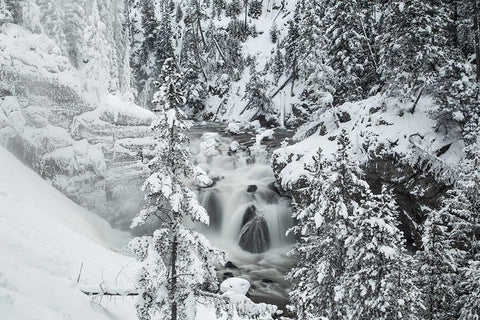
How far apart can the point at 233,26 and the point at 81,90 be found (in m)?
41.3

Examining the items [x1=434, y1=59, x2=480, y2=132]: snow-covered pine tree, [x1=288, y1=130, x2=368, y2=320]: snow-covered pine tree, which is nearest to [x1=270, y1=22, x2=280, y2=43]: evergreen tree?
[x1=434, y1=59, x2=480, y2=132]: snow-covered pine tree

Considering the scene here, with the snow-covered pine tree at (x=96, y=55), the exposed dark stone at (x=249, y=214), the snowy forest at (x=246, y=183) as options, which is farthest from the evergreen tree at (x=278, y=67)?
the snow-covered pine tree at (x=96, y=55)

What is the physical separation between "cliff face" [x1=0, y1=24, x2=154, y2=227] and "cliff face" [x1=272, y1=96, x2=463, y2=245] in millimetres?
10805

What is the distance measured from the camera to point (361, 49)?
28.4 m

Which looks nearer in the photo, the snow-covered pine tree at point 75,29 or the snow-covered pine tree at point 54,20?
the snow-covered pine tree at point 54,20

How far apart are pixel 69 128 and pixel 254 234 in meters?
14.0

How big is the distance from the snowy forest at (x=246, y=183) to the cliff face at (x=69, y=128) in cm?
9

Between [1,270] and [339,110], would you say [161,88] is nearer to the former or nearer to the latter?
[1,270]

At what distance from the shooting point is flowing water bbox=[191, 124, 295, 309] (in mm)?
21219

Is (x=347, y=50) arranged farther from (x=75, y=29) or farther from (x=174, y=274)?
(x=174, y=274)

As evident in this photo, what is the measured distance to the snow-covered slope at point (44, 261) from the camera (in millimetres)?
8484

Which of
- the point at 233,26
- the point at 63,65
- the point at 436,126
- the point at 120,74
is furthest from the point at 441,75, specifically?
the point at 233,26

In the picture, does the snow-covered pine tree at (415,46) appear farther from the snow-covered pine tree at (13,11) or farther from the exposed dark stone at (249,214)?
the snow-covered pine tree at (13,11)

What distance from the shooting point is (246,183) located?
28.7 metres
